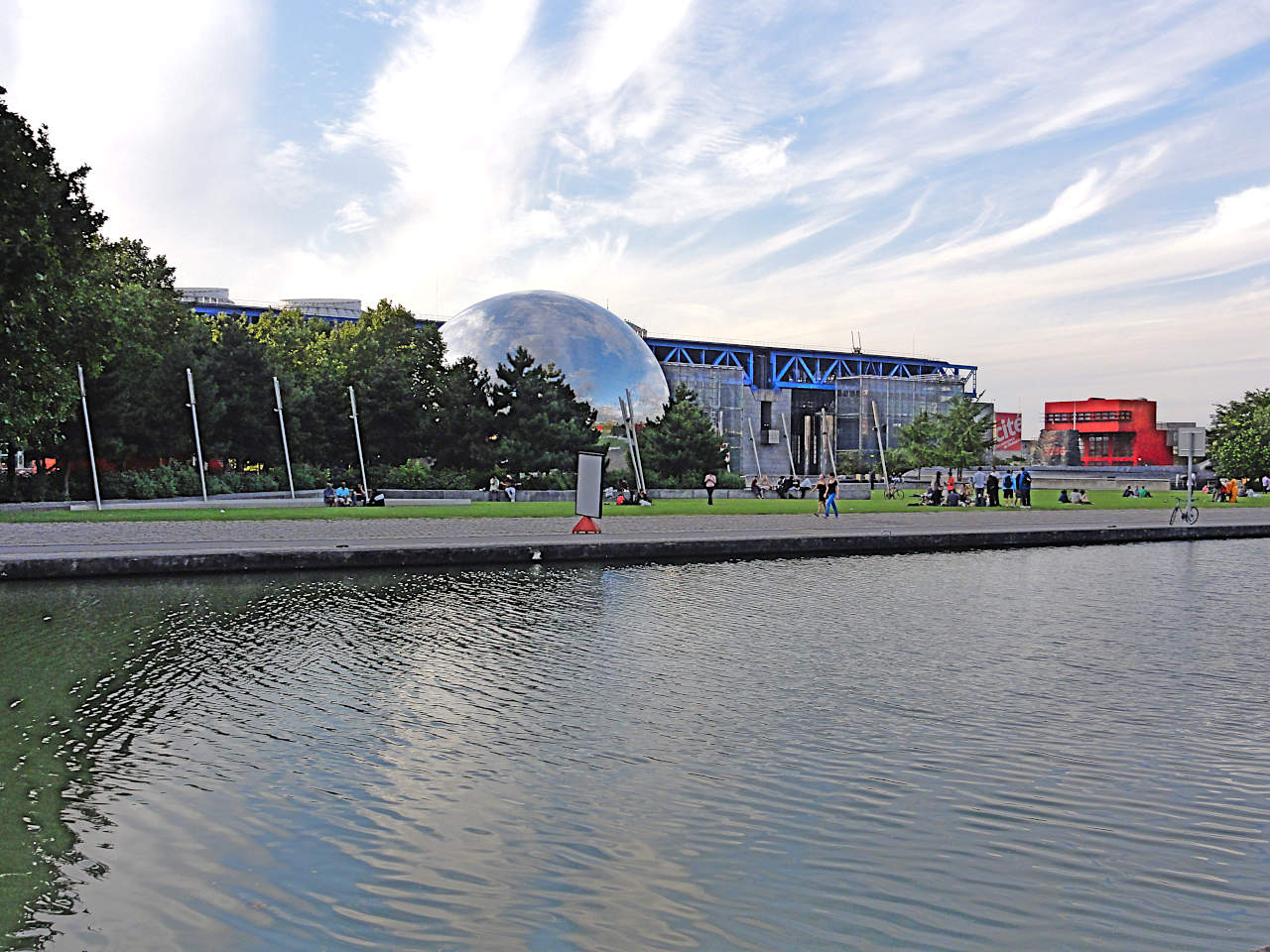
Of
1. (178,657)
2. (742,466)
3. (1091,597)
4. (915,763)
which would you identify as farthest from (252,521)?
(742,466)

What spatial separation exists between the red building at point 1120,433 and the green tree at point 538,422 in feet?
324

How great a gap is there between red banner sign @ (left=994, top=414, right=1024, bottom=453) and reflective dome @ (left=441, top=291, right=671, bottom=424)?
7867 cm

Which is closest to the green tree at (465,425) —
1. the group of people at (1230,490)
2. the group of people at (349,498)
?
the group of people at (349,498)

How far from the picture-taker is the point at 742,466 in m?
108

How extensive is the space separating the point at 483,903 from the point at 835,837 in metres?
1.82

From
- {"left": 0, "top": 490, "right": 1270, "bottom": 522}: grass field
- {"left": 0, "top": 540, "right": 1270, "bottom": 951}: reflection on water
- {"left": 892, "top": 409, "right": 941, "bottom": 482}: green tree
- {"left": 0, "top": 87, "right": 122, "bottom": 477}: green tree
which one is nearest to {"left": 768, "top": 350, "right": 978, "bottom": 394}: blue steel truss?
{"left": 892, "top": 409, "right": 941, "bottom": 482}: green tree

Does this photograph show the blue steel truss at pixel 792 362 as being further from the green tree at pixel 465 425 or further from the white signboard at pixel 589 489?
the white signboard at pixel 589 489

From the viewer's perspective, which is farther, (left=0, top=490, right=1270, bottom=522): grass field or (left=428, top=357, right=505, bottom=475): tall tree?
(left=428, top=357, right=505, bottom=475): tall tree

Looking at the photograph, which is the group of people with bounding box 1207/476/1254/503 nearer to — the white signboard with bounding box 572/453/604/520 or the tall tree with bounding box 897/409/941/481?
the tall tree with bounding box 897/409/941/481

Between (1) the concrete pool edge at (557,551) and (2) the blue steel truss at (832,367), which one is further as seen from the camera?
(2) the blue steel truss at (832,367)

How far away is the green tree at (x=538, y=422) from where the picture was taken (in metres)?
46.4

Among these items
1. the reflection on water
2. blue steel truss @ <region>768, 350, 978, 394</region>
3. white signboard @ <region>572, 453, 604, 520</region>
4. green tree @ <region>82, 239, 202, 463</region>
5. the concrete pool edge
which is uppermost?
blue steel truss @ <region>768, 350, 978, 394</region>

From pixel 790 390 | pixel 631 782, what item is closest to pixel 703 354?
pixel 790 390

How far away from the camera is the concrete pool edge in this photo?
53.8 ft
